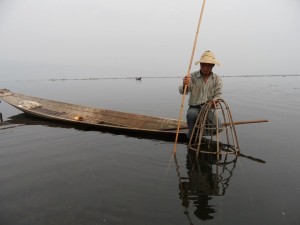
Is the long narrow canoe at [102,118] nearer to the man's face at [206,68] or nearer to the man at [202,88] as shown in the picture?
the man at [202,88]

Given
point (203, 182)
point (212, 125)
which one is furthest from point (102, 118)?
point (203, 182)

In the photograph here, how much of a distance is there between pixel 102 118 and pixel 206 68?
5.85 meters

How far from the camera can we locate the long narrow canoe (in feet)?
26.2

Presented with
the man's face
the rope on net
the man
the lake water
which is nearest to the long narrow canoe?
the lake water

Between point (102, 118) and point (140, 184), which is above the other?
point (140, 184)

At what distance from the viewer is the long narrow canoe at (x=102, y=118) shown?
7984mm

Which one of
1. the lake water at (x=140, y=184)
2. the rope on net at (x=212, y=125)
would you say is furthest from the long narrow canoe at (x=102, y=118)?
the rope on net at (x=212, y=125)

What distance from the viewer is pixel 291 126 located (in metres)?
10.4

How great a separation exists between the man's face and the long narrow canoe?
2.00 meters

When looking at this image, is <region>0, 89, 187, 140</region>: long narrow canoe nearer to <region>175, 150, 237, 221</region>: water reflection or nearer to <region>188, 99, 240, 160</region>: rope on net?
<region>188, 99, 240, 160</region>: rope on net

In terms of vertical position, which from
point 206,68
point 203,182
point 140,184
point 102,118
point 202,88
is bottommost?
point 102,118

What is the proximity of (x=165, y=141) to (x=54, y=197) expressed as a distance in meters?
4.16

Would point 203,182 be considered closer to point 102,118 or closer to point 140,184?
point 140,184

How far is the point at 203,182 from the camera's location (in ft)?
16.6
